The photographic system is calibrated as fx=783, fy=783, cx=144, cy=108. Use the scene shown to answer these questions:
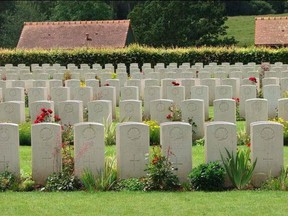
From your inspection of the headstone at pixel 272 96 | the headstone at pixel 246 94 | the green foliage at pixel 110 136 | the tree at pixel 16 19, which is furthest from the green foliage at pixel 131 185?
the tree at pixel 16 19

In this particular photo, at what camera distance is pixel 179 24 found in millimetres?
50906

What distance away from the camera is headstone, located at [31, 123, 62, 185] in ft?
39.0

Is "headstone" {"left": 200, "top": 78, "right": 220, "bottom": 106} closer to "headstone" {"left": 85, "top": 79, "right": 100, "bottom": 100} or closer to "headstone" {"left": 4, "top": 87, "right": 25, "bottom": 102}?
"headstone" {"left": 85, "top": 79, "right": 100, "bottom": 100}

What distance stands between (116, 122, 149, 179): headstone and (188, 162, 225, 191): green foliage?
0.84m

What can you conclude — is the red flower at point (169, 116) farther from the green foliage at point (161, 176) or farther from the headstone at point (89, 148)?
the green foliage at point (161, 176)

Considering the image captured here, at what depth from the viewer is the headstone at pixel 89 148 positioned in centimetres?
1172

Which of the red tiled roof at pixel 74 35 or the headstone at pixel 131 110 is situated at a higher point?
the red tiled roof at pixel 74 35

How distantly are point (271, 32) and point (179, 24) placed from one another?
9480 millimetres

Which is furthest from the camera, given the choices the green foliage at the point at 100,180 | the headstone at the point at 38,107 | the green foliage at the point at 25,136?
the headstone at the point at 38,107

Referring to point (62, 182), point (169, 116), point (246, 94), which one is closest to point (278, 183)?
point (62, 182)

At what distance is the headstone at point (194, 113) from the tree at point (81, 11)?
42.6 metres

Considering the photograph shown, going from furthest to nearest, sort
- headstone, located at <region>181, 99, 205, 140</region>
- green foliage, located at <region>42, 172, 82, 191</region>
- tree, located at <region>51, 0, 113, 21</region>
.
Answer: tree, located at <region>51, 0, 113, 21</region> < headstone, located at <region>181, 99, 205, 140</region> < green foliage, located at <region>42, 172, 82, 191</region>

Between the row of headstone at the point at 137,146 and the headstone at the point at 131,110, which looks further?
the headstone at the point at 131,110

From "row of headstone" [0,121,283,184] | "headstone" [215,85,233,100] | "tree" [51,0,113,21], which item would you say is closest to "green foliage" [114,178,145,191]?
"row of headstone" [0,121,283,184]
